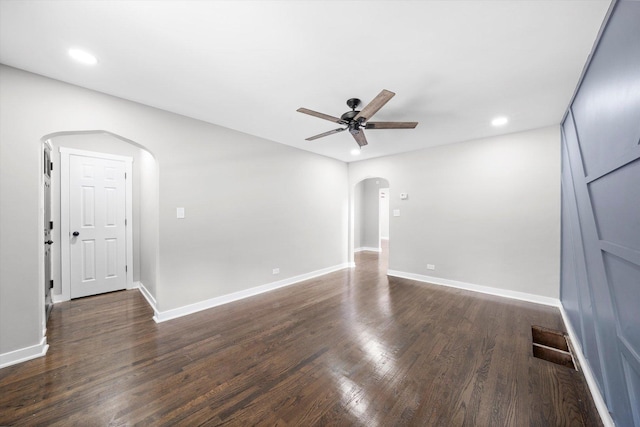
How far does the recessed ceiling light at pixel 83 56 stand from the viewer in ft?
6.17

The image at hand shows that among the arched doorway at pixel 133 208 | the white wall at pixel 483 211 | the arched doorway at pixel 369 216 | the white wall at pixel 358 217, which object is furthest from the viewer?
the arched doorway at pixel 369 216

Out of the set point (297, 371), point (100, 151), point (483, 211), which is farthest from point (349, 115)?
point (100, 151)

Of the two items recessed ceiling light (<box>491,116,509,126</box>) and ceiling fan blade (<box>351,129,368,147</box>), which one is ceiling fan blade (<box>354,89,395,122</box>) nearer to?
ceiling fan blade (<box>351,129,368,147</box>)

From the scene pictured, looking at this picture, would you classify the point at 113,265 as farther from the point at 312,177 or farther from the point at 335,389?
the point at 335,389

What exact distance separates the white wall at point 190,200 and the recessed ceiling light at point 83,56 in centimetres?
57

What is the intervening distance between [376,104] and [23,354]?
12.7ft

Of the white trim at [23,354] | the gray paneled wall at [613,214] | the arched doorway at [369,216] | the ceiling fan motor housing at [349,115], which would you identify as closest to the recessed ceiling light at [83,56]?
the ceiling fan motor housing at [349,115]

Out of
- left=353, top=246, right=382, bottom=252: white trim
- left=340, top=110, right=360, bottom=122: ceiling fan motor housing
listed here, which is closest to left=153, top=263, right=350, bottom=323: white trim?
left=340, top=110, right=360, bottom=122: ceiling fan motor housing

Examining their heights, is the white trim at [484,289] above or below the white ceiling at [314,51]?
below

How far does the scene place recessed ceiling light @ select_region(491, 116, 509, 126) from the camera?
3137 millimetres

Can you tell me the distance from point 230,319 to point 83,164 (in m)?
3.34

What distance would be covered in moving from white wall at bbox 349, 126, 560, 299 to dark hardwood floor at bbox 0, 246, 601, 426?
697mm

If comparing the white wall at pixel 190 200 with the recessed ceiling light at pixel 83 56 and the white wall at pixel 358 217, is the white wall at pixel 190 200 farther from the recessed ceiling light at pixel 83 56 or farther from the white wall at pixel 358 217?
the white wall at pixel 358 217

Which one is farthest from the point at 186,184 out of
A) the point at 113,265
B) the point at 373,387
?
the point at 373,387
